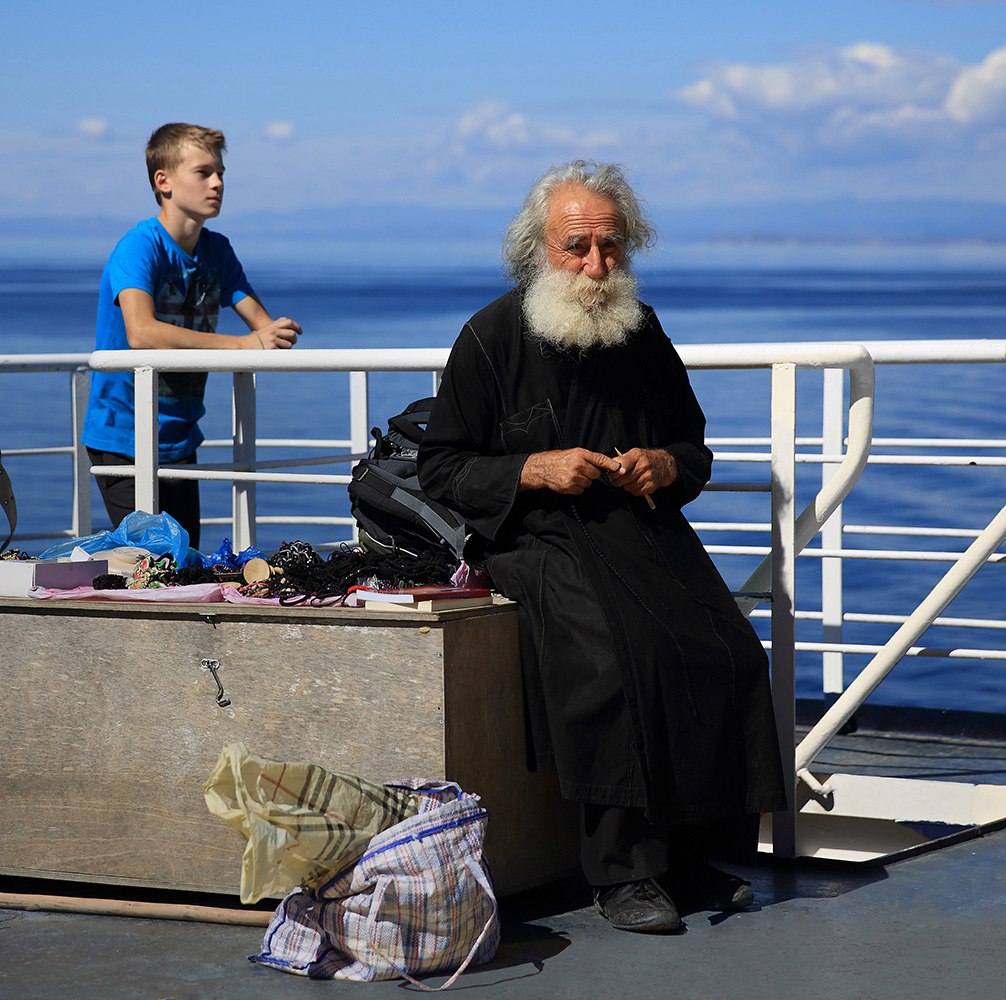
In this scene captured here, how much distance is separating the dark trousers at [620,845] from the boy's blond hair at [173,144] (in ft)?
7.82

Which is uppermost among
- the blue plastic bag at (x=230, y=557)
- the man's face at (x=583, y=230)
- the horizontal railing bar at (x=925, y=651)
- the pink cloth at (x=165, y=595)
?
the man's face at (x=583, y=230)

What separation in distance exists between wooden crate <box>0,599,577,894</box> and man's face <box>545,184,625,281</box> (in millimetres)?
735

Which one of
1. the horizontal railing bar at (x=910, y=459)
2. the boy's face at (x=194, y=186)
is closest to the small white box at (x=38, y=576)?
the boy's face at (x=194, y=186)

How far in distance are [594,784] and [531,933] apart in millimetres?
305

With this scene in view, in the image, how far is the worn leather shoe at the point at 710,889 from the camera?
3146 mm

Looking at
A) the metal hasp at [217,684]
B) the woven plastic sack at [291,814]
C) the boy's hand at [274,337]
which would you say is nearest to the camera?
the woven plastic sack at [291,814]

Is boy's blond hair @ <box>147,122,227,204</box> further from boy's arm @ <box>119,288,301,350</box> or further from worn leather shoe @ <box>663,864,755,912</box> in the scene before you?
worn leather shoe @ <box>663,864,755,912</box>

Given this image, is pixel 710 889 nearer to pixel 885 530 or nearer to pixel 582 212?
pixel 582 212

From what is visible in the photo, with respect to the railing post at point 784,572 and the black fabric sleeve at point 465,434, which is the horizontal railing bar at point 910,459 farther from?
the black fabric sleeve at point 465,434

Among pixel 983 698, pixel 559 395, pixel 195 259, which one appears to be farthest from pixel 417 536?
pixel 983 698

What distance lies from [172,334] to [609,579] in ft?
5.36

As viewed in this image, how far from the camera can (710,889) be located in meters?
3.17

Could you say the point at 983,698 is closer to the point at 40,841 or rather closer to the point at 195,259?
the point at 195,259

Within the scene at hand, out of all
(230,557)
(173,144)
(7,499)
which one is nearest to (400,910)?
(230,557)
